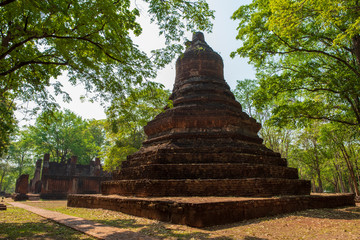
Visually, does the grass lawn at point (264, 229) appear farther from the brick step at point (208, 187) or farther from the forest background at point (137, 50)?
the forest background at point (137, 50)

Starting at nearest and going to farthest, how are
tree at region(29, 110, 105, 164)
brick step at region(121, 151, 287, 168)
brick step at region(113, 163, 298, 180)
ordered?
brick step at region(113, 163, 298, 180), brick step at region(121, 151, 287, 168), tree at region(29, 110, 105, 164)

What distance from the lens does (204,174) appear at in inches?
314

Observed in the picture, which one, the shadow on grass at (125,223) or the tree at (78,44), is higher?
the tree at (78,44)

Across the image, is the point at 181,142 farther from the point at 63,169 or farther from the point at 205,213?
the point at 63,169

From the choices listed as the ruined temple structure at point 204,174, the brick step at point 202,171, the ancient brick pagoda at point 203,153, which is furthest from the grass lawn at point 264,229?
the brick step at point 202,171

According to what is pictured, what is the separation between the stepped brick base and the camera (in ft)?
16.6

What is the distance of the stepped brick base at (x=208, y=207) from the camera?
5.06 meters

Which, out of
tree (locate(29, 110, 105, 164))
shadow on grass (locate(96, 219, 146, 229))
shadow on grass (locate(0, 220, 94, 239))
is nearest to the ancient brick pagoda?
shadow on grass (locate(96, 219, 146, 229))

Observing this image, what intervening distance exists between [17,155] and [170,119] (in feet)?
153

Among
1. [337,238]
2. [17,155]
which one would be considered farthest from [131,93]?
[17,155]

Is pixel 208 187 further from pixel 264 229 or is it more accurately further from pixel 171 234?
pixel 171 234

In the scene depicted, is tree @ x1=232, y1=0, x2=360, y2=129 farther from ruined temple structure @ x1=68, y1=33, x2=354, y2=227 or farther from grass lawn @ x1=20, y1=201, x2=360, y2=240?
grass lawn @ x1=20, y1=201, x2=360, y2=240

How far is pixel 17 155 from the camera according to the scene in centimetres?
4472

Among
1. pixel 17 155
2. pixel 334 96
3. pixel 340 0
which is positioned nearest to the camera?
pixel 340 0
